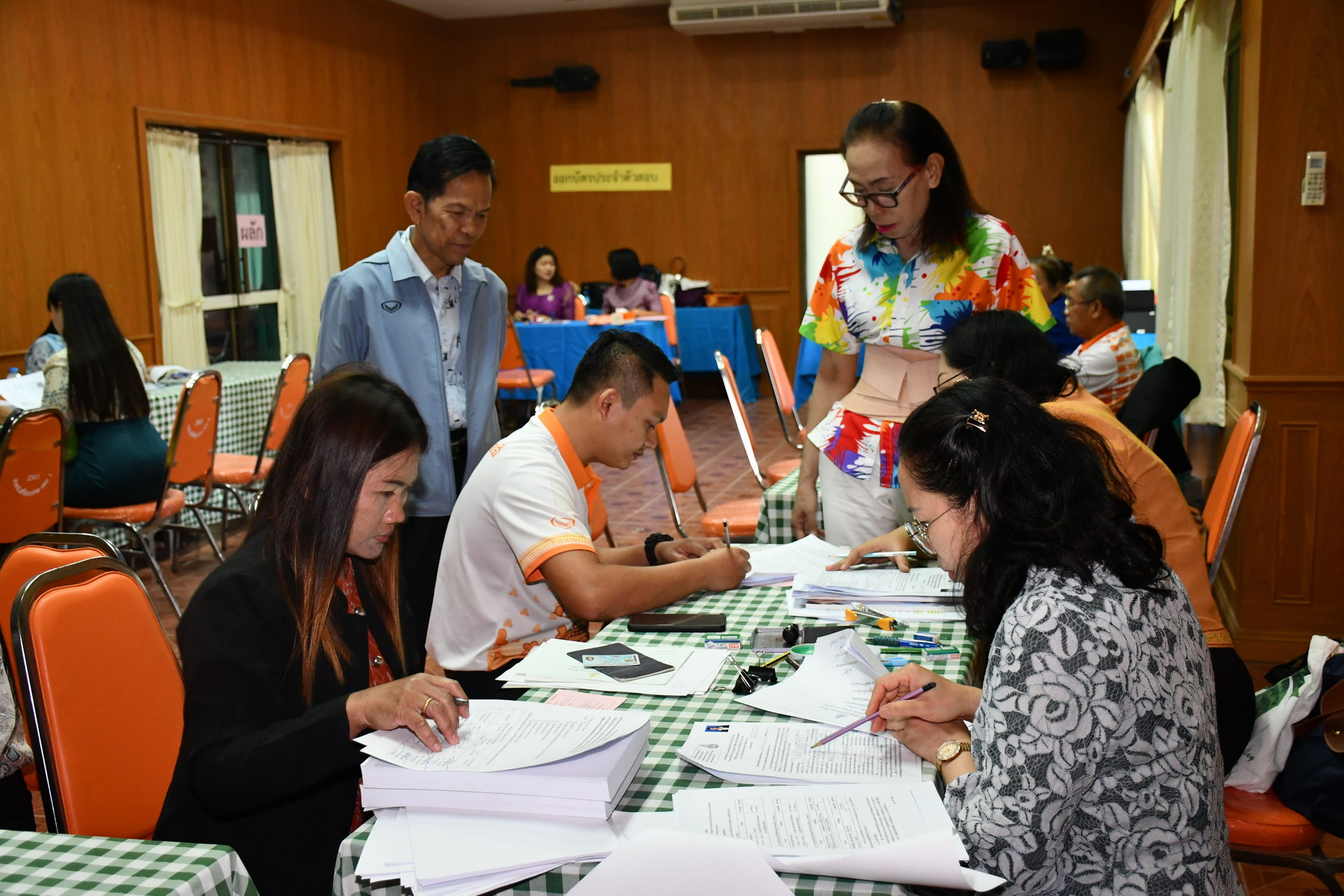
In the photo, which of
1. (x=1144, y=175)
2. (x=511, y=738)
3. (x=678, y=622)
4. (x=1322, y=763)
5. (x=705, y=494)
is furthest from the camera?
(x=1144, y=175)

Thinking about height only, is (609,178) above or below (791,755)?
above

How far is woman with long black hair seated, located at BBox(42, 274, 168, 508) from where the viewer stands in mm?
4402

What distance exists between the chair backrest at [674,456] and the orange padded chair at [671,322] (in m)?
4.32

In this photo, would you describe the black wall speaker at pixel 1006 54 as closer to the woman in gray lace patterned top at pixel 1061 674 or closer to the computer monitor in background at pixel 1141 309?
the computer monitor in background at pixel 1141 309

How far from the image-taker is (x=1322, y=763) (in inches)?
71.7

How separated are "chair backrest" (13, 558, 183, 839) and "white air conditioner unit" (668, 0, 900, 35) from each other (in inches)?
340

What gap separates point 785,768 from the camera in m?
1.34

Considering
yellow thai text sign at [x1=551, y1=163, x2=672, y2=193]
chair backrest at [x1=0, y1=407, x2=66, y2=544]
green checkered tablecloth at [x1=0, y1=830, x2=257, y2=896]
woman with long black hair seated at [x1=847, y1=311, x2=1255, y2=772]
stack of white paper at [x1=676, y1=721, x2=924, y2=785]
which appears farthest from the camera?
yellow thai text sign at [x1=551, y1=163, x2=672, y2=193]

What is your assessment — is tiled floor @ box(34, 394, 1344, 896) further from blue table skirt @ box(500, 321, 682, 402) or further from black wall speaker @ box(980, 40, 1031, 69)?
black wall speaker @ box(980, 40, 1031, 69)

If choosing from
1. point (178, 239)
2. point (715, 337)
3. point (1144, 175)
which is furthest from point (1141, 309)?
point (178, 239)

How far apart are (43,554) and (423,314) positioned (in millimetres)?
1278

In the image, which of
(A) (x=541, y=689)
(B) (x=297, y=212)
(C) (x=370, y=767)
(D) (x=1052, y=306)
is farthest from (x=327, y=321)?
(B) (x=297, y=212)

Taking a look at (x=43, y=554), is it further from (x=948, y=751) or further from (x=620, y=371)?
(x=948, y=751)

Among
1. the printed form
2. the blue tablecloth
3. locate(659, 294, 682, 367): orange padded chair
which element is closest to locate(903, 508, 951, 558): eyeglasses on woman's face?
the printed form
